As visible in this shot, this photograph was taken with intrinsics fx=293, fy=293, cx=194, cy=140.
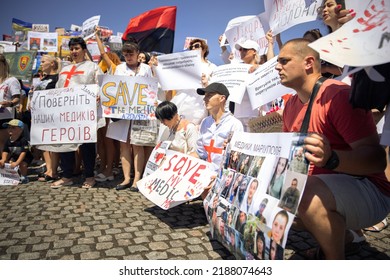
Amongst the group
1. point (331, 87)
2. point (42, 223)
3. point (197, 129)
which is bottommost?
point (42, 223)

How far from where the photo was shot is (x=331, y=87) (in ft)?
5.95

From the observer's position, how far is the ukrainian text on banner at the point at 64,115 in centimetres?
427

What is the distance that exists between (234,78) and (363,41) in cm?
254

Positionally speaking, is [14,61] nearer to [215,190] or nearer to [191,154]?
[191,154]

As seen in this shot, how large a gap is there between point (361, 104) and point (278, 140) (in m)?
0.46

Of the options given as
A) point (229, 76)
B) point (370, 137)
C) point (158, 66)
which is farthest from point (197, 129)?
point (370, 137)

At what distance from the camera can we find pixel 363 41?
48.8 inches

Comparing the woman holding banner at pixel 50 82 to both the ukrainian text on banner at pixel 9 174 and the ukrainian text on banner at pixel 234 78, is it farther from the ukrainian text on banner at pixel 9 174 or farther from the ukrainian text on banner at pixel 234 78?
the ukrainian text on banner at pixel 234 78

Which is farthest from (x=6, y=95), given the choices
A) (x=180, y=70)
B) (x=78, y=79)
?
(x=180, y=70)

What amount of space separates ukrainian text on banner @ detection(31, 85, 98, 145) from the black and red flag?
63.2 inches

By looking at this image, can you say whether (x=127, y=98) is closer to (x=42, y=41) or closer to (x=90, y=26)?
(x=90, y=26)

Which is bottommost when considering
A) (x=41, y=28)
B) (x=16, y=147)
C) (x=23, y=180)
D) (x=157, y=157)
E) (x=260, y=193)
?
(x=23, y=180)

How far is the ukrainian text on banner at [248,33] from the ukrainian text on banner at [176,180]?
2.17 meters

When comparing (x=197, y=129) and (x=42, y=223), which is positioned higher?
(x=197, y=129)
